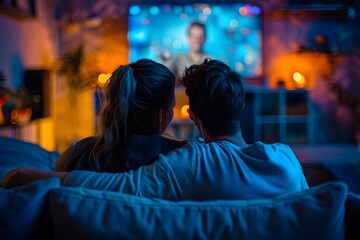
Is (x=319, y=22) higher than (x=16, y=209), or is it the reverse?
(x=319, y=22)

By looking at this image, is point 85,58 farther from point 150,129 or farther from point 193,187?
point 193,187

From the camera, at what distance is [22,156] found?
2.31 m

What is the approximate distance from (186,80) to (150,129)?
0.22 meters

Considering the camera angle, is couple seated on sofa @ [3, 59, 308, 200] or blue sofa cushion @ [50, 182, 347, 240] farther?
couple seated on sofa @ [3, 59, 308, 200]

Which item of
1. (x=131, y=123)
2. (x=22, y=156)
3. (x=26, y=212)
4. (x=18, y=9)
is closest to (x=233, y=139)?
(x=131, y=123)

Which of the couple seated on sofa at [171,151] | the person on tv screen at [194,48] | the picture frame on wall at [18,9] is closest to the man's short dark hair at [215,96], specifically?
the couple seated on sofa at [171,151]

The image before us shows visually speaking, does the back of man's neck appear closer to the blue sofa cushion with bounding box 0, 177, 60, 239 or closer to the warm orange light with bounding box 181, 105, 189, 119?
the blue sofa cushion with bounding box 0, 177, 60, 239

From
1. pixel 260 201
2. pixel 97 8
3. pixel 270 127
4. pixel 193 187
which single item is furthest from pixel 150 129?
pixel 97 8

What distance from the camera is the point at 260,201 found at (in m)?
1.01

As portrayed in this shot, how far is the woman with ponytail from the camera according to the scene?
1.43 metres

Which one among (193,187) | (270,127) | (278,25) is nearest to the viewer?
(193,187)

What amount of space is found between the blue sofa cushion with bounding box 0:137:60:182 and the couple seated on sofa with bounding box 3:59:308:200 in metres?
0.71

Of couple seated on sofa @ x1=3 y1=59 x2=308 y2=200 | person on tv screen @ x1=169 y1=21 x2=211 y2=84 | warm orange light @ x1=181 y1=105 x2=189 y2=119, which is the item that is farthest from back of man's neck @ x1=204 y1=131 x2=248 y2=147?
person on tv screen @ x1=169 y1=21 x2=211 y2=84

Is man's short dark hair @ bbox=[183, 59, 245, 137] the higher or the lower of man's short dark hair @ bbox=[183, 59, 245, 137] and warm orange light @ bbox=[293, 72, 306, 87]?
the lower
